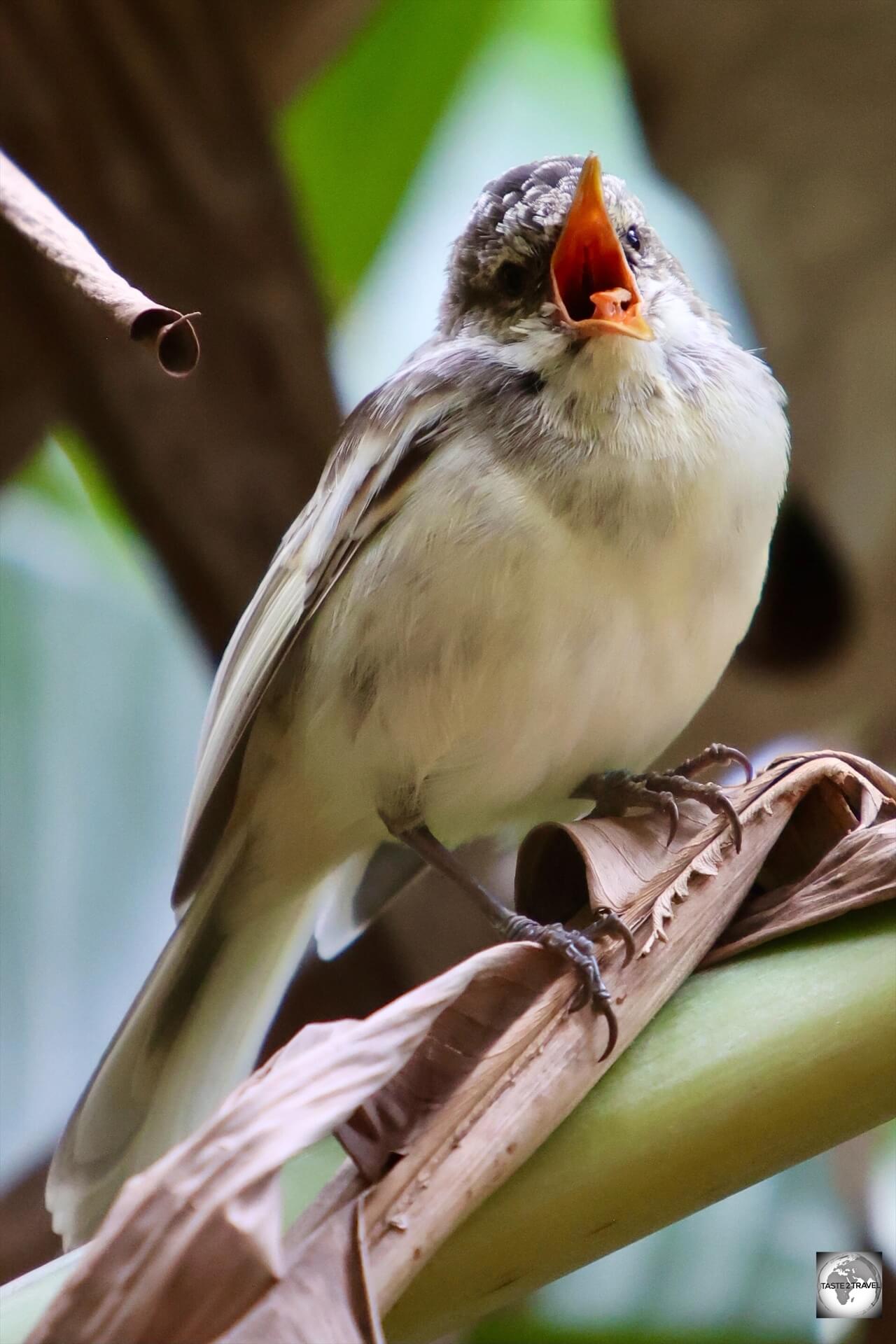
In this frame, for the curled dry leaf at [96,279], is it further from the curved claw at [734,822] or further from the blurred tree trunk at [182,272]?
the blurred tree trunk at [182,272]

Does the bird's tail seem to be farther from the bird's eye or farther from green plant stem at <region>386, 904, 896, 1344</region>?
the bird's eye

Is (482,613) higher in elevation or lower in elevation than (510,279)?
lower

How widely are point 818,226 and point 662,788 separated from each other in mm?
1119

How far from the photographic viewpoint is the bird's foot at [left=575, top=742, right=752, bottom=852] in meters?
1.32

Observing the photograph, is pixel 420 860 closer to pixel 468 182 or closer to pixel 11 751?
pixel 11 751

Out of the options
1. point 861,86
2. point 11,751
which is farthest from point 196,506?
point 861,86

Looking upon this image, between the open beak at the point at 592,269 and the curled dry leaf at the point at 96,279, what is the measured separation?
603 mm

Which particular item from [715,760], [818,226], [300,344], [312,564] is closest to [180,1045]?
[312,564]

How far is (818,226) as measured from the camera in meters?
2.12

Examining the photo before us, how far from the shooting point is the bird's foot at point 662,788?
4.34ft

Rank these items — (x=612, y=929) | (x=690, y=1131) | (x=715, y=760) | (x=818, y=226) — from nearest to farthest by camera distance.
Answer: (x=690, y=1131)
(x=612, y=929)
(x=715, y=760)
(x=818, y=226)

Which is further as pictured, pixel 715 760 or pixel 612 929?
pixel 715 760

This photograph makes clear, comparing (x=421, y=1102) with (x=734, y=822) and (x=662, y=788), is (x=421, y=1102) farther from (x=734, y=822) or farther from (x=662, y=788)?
(x=662, y=788)

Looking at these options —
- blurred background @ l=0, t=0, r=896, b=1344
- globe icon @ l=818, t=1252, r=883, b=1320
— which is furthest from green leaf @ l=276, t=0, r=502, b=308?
globe icon @ l=818, t=1252, r=883, b=1320
